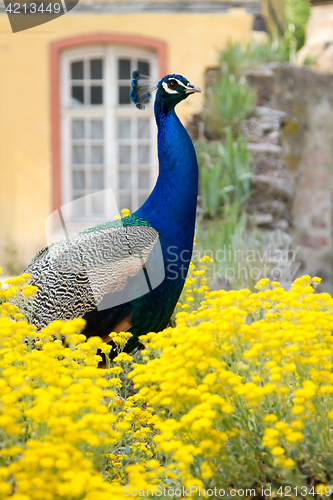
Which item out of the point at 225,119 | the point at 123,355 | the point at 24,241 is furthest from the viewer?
the point at 24,241

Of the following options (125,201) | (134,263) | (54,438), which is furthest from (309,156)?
(54,438)

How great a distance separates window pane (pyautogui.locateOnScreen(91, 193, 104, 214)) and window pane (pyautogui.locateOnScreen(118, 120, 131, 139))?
32.2 inches

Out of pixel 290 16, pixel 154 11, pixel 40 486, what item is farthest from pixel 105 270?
pixel 290 16

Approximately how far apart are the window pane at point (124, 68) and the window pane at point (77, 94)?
519 mm

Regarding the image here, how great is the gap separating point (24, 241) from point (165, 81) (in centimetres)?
430

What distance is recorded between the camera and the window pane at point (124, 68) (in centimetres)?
661

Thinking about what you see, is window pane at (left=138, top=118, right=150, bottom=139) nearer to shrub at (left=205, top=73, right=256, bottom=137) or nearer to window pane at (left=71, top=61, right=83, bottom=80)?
window pane at (left=71, top=61, right=83, bottom=80)

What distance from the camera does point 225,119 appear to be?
16.7ft

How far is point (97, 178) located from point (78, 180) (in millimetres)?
252

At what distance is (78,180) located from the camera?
672 centimetres

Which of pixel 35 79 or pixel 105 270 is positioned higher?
pixel 35 79

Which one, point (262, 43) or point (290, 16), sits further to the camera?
point (290, 16)

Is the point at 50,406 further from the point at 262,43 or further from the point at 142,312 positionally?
the point at 262,43

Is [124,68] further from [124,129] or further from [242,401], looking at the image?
[242,401]
